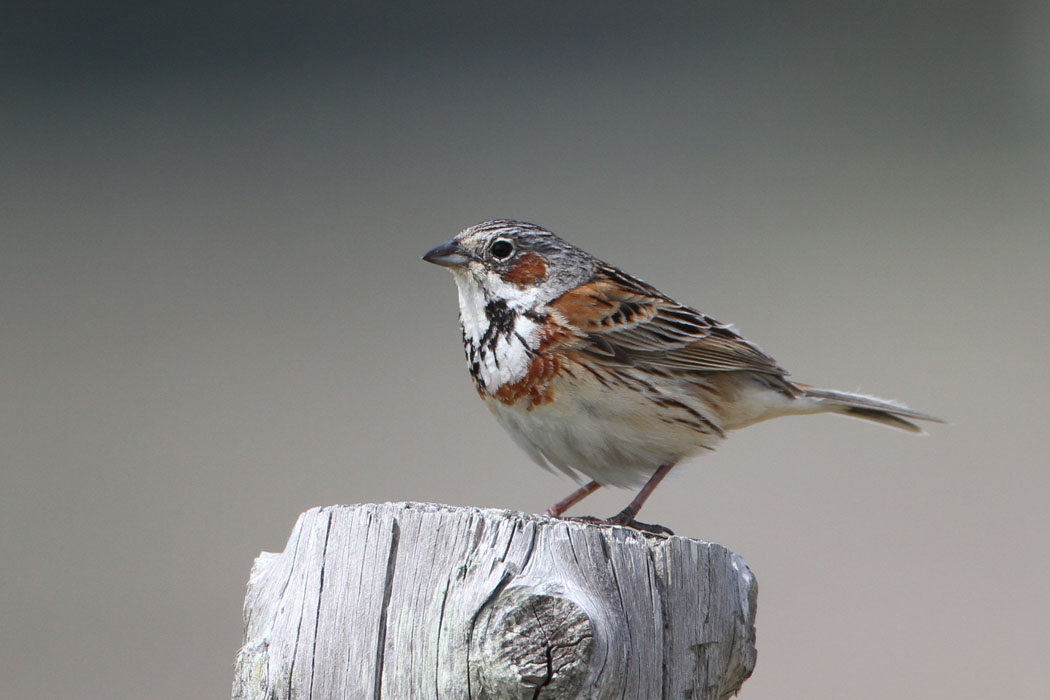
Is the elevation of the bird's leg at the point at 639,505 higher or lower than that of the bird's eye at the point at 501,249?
lower

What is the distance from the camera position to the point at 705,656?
2.19 meters

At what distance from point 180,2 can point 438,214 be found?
1663 mm

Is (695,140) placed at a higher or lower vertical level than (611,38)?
lower

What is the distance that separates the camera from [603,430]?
340 centimetres

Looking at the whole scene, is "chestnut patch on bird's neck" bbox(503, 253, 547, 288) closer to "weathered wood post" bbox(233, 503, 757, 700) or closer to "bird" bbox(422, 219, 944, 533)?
"bird" bbox(422, 219, 944, 533)

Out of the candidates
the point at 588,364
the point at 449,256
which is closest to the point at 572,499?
the point at 588,364

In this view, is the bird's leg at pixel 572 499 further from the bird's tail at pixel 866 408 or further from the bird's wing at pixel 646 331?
the bird's tail at pixel 866 408

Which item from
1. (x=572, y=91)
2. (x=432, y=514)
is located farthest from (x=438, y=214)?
(x=432, y=514)

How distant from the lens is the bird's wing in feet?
11.4

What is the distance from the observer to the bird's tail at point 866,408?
4008 mm

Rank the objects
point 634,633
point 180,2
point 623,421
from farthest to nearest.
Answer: point 180,2 → point 623,421 → point 634,633

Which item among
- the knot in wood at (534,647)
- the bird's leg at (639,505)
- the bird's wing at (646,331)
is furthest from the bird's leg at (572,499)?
the knot in wood at (534,647)

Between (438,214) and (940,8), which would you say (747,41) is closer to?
(940,8)

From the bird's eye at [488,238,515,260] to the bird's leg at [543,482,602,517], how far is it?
0.73 meters
